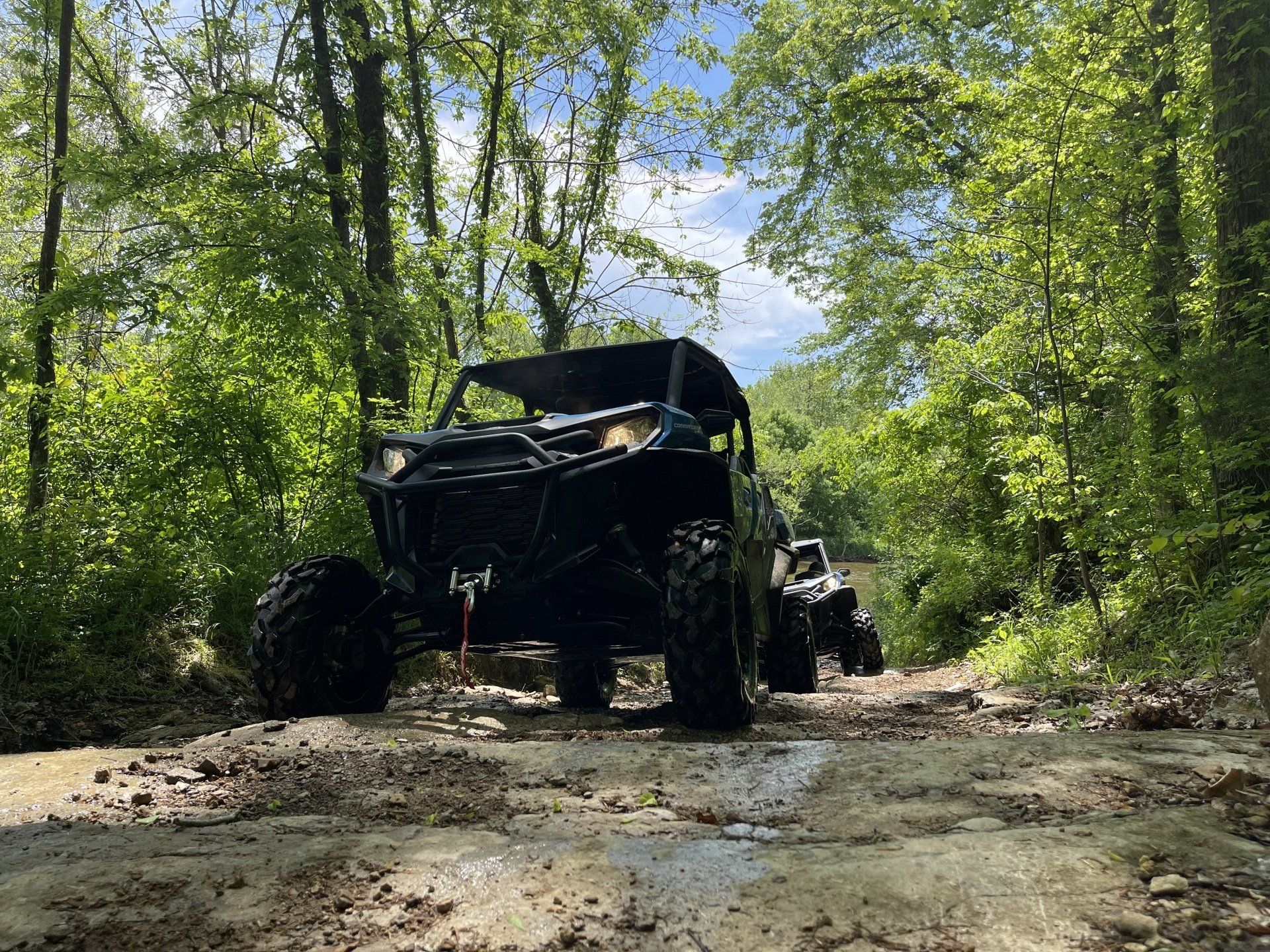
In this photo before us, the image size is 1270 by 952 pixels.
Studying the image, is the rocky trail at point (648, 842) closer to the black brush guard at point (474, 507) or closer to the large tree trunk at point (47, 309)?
the black brush guard at point (474, 507)

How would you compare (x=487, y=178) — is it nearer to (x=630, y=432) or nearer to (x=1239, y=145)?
(x=1239, y=145)

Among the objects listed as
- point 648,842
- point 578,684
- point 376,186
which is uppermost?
point 376,186

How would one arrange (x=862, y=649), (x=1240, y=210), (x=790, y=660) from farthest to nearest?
(x=862, y=649) < (x=790, y=660) < (x=1240, y=210)

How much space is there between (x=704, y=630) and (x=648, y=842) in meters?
1.76

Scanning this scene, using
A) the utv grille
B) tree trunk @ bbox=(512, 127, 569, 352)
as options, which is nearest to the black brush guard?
the utv grille

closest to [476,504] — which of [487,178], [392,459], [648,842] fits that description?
[392,459]

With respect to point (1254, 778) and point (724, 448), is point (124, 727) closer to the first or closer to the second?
point (724, 448)

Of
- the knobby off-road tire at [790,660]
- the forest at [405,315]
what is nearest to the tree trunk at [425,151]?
the forest at [405,315]

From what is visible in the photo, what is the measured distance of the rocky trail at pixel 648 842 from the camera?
158 centimetres

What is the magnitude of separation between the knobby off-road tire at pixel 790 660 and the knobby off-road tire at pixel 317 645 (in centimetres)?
359

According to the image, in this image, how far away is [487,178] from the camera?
13156mm

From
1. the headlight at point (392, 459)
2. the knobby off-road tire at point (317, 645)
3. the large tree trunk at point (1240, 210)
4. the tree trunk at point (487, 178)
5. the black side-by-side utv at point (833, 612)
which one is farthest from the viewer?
the tree trunk at point (487, 178)

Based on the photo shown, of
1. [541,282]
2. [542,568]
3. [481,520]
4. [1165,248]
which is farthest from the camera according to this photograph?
[541,282]

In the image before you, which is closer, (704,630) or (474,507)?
(704,630)
